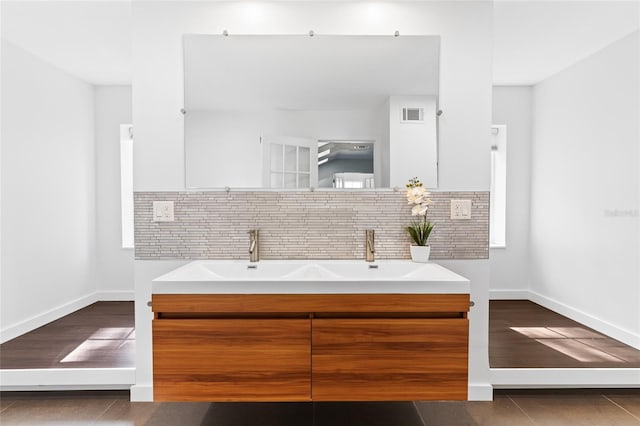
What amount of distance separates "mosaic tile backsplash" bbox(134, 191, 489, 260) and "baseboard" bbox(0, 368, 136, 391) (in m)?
0.75

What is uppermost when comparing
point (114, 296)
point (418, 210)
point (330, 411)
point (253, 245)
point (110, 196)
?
point (110, 196)

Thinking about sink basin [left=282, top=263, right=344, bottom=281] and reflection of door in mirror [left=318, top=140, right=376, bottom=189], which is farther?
reflection of door in mirror [left=318, top=140, right=376, bottom=189]

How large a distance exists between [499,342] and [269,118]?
236cm

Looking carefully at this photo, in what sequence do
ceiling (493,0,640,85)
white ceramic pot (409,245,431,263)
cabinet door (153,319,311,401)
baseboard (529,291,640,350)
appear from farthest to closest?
1. baseboard (529,291,640,350)
2. ceiling (493,0,640,85)
3. white ceramic pot (409,245,431,263)
4. cabinet door (153,319,311,401)

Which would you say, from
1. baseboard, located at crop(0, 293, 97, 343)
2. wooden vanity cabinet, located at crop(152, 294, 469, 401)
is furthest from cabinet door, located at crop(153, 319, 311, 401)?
baseboard, located at crop(0, 293, 97, 343)

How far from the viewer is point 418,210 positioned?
7.79 feet

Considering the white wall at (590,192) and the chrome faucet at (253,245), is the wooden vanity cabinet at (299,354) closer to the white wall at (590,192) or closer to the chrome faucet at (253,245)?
the chrome faucet at (253,245)

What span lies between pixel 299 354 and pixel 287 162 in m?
1.17

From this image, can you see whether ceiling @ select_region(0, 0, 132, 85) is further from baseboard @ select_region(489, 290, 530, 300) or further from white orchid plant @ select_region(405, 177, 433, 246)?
baseboard @ select_region(489, 290, 530, 300)

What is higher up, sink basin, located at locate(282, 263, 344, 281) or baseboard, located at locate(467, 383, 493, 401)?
sink basin, located at locate(282, 263, 344, 281)

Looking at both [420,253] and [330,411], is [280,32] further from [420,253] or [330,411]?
[330,411]

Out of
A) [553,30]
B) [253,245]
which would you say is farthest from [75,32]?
[553,30]

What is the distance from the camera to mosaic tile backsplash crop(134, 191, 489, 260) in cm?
247

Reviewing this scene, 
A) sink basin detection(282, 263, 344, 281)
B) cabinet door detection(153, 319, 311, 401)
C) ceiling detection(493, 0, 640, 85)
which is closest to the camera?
cabinet door detection(153, 319, 311, 401)
